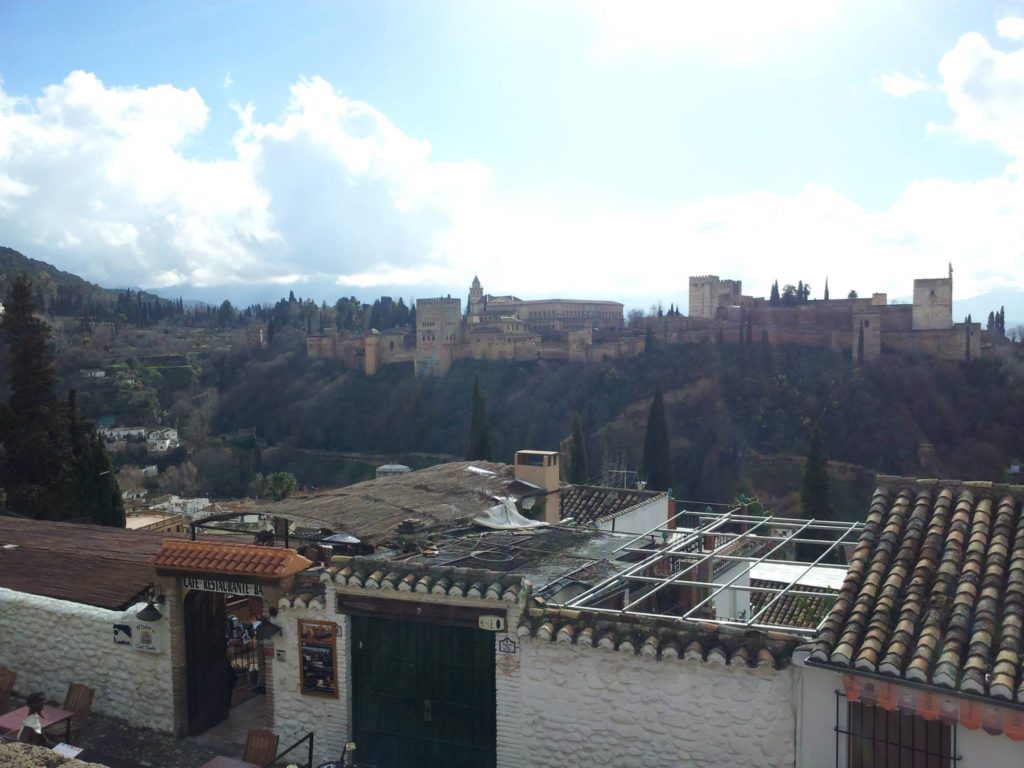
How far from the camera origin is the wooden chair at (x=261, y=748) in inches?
273

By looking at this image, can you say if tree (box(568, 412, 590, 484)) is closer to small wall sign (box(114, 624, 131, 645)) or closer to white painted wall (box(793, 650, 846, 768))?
small wall sign (box(114, 624, 131, 645))

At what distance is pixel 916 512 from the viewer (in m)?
6.66

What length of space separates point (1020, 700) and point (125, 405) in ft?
199

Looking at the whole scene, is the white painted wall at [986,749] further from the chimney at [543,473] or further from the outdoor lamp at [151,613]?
the chimney at [543,473]

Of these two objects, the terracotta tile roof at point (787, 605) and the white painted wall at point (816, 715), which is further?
the terracotta tile roof at point (787, 605)

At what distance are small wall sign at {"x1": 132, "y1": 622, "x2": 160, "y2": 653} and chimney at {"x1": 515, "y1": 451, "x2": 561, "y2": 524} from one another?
7559mm

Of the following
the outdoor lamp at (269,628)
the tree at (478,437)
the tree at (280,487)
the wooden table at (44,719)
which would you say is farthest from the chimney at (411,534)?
the tree at (280,487)

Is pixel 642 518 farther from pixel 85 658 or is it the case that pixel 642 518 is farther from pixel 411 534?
pixel 85 658

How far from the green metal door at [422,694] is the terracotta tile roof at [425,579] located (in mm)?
375

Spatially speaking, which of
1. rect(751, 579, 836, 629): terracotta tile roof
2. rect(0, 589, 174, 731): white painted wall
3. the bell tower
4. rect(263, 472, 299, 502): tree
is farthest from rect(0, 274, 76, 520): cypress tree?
the bell tower

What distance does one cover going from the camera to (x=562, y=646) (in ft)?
21.4

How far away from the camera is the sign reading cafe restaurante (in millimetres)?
7547

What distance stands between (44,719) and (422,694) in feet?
10.3

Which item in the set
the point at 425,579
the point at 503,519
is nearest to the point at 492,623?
the point at 425,579
